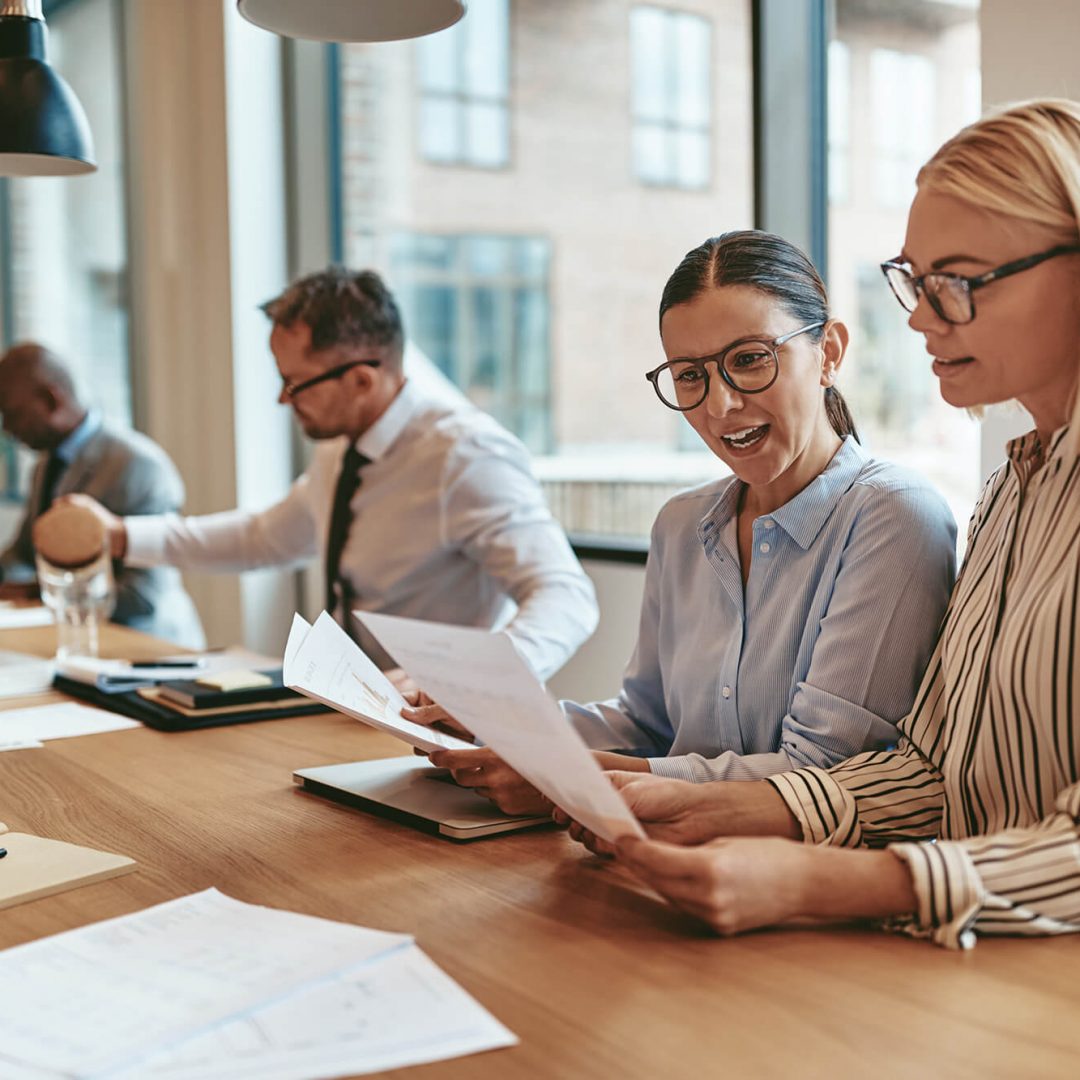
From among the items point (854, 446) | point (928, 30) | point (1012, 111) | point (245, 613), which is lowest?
point (245, 613)

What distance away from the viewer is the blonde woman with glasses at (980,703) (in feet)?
3.36

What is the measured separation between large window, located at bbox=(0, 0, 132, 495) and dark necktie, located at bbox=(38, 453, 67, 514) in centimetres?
122

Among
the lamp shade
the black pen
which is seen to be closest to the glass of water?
the black pen

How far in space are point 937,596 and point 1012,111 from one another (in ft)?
1.68

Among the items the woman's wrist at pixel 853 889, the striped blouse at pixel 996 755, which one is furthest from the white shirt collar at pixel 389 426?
the woman's wrist at pixel 853 889

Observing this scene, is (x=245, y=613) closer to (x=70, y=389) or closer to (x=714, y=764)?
(x=70, y=389)

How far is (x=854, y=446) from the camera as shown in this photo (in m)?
1.58

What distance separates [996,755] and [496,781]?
1.69 feet

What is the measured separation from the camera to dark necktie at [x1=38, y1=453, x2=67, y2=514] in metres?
3.80

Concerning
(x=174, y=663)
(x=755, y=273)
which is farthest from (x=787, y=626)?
(x=174, y=663)

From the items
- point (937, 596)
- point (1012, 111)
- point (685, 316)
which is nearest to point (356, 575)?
point (685, 316)

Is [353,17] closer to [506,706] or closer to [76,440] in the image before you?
[506,706]

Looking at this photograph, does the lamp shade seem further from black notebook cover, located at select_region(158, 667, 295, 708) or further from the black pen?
the black pen

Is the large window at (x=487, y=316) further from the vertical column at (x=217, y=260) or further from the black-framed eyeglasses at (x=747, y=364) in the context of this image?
the black-framed eyeglasses at (x=747, y=364)
